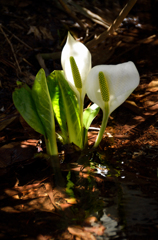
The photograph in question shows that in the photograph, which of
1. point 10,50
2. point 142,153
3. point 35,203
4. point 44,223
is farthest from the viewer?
point 10,50

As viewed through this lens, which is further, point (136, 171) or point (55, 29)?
point (55, 29)

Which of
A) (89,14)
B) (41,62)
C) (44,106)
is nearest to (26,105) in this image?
(44,106)

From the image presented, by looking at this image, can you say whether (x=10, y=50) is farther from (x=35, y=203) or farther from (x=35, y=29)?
(x=35, y=203)

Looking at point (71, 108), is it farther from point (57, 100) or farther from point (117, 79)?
point (117, 79)

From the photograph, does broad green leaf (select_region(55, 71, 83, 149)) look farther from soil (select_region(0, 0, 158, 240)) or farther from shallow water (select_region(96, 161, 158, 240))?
shallow water (select_region(96, 161, 158, 240))

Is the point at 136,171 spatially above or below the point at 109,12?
below

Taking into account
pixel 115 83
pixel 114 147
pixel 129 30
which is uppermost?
pixel 115 83

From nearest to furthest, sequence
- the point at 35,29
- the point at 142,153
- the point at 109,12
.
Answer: the point at 142,153
the point at 35,29
the point at 109,12

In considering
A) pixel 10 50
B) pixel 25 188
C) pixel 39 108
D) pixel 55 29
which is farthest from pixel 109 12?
pixel 25 188

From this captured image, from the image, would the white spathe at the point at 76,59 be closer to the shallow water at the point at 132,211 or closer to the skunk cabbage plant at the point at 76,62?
the skunk cabbage plant at the point at 76,62
